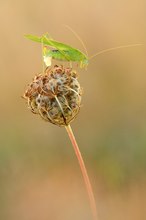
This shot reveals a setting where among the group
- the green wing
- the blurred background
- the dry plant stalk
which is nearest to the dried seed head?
the dry plant stalk

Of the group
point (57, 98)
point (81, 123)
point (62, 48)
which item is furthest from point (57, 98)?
point (81, 123)

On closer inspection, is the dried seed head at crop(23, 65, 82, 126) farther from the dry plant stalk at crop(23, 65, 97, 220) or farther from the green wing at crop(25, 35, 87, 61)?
the green wing at crop(25, 35, 87, 61)

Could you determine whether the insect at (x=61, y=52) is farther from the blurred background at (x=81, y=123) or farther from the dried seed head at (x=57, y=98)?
the blurred background at (x=81, y=123)

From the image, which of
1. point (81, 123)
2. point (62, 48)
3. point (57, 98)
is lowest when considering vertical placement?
point (57, 98)

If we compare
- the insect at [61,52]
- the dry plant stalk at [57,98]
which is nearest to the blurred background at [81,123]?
the insect at [61,52]

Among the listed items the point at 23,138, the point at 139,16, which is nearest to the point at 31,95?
the point at 23,138

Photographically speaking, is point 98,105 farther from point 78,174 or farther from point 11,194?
point 11,194

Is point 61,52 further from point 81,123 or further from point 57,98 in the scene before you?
point 81,123
